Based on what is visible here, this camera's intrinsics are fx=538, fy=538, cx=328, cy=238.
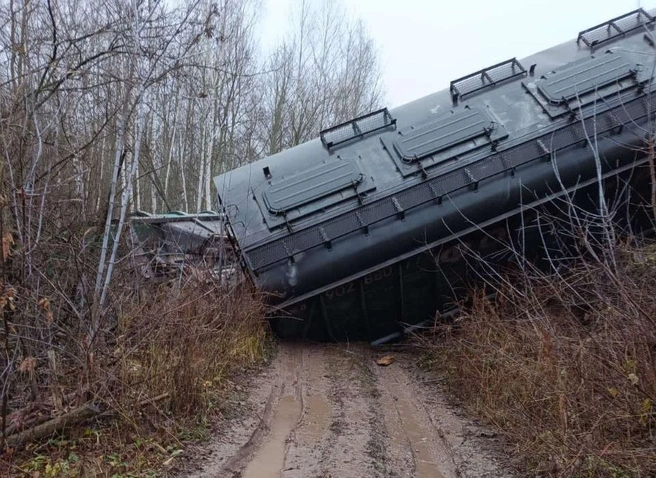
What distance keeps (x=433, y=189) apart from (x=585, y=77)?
7.96ft

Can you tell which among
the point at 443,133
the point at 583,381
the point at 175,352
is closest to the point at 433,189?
the point at 443,133

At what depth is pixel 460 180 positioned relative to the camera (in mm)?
6133

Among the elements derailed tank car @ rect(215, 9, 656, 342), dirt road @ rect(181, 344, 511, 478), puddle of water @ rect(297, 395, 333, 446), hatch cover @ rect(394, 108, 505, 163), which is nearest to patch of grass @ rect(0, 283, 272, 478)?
dirt road @ rect(181, 344, 511, 478)

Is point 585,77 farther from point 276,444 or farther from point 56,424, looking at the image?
point 56,424

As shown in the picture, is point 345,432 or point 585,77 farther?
point 585,77

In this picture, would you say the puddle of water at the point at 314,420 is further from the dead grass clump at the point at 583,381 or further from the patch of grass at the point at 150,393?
the dead grass clump at the point at 583,381

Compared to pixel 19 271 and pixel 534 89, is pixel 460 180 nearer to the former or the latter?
pixel 534 89

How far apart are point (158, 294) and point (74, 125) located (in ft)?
6.98

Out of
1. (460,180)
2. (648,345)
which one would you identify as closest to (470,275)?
(460,180)

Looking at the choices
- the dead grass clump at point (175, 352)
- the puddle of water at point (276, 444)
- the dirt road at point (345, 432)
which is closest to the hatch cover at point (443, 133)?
the dirt road at point (345, 432)

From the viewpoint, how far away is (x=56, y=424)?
137 inches

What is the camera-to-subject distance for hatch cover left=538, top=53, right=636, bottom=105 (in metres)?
6.38

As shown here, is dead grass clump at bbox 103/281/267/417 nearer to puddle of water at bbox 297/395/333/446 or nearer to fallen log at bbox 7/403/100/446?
fallen log at bbox 7/403/100/446

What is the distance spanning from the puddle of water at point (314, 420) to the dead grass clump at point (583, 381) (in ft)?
4.20
